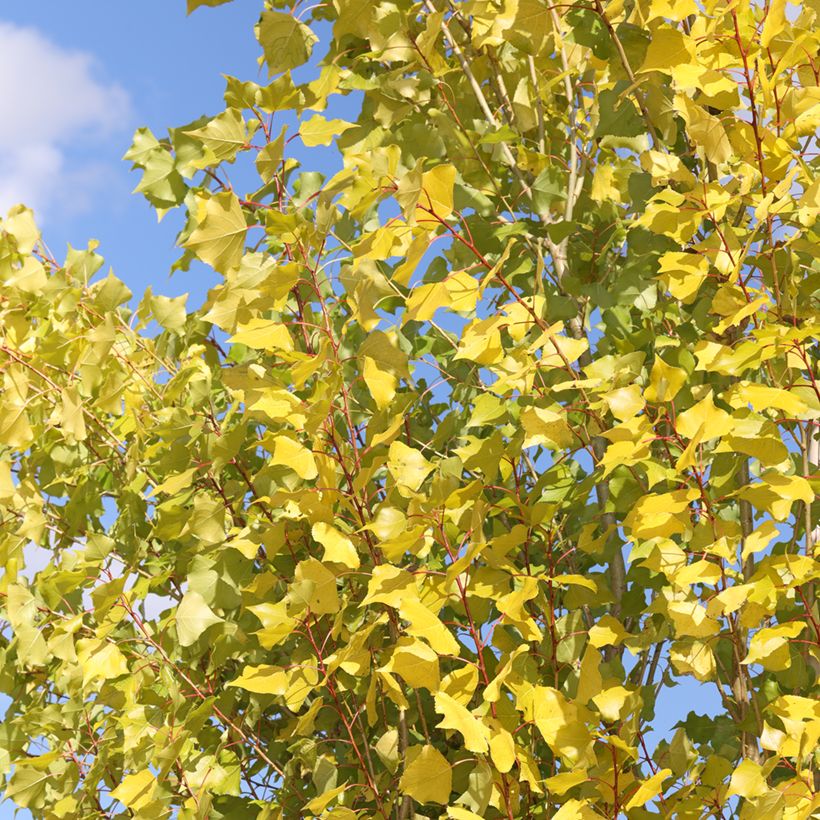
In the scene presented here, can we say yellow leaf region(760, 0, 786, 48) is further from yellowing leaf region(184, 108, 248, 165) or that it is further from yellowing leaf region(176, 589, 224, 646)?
yellowing leaf region(176, 589, 224, 646)

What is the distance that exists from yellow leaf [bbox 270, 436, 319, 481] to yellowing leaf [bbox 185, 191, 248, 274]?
28 centimetres

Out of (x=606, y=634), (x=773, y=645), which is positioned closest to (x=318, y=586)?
(x=606, y=634)

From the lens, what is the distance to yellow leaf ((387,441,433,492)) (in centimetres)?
139

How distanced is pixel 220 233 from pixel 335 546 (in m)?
0.47

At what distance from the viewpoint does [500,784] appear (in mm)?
1392

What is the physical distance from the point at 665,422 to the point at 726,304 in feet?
0.87

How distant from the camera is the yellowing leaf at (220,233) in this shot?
1411 millimetres

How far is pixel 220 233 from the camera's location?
1.43m

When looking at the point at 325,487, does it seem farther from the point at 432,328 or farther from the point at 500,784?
the point at 432,328

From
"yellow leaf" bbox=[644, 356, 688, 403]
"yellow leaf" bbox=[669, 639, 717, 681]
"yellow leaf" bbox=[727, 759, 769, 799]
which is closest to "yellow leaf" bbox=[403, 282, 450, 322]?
"yellow leaf" bbox=[644, 356, 688, 403]

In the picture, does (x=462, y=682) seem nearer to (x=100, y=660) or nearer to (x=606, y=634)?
(x=606, y=634)

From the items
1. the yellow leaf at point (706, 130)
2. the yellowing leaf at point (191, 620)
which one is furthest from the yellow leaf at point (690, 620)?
the yellowing leaf at point (191, 620)

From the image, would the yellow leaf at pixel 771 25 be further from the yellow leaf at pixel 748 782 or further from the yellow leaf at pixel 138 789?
the yellow leaf at pixel 138 789

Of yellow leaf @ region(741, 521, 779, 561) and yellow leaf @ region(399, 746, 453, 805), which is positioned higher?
yellow leaf @ region(741, 521, 779, 561)
